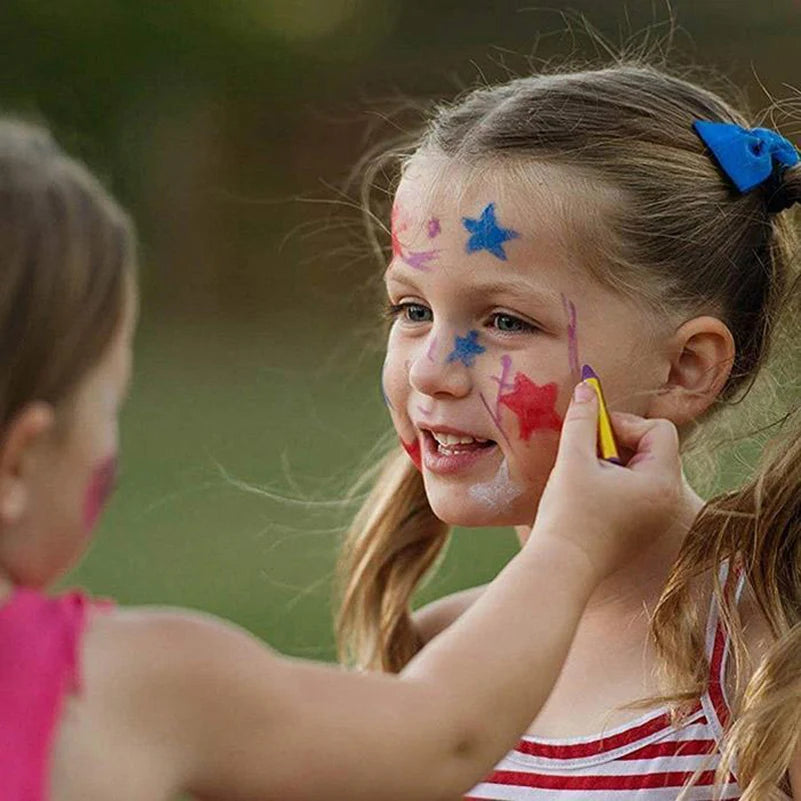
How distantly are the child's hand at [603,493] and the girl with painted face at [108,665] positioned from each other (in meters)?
0.26

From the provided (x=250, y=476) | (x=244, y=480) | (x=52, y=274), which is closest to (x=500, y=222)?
→ (x=52, y=274)

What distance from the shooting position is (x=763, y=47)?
54.2 ft

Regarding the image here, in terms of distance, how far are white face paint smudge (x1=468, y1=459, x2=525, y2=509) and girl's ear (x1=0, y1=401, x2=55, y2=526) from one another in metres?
1.36

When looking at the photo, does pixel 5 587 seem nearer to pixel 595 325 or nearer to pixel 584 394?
pixel 584 394

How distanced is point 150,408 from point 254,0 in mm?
6952

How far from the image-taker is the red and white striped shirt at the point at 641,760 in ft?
10.2

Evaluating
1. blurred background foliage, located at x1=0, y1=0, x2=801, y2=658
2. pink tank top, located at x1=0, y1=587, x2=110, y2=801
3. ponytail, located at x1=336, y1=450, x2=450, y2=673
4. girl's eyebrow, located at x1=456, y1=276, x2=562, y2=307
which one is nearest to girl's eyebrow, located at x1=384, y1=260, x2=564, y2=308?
girl's eyebrow, located at x1=456, y1=276, x2=562, y2=307

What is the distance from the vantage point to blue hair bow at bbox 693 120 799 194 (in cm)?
337

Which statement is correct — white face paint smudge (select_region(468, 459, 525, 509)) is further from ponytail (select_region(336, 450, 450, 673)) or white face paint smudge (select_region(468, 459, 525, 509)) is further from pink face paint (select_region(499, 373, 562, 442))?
ponytail (select_region(336, 450, 450, 673))

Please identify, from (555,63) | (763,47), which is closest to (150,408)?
(763,47)

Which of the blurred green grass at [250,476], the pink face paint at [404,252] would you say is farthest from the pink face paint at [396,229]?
the blurred green grass at [250,476]

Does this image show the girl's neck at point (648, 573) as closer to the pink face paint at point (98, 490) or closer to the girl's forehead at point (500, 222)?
the girl's forehead at point (500, 222)

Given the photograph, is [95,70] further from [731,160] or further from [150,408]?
[731,160]

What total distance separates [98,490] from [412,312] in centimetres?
132
